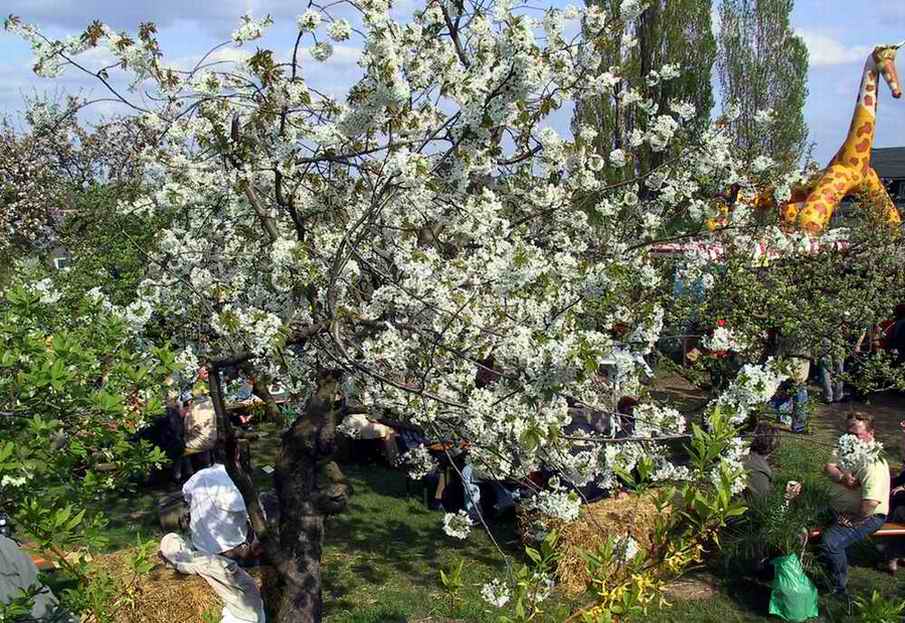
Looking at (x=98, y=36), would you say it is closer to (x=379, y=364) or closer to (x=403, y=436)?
(x=379, y=364)

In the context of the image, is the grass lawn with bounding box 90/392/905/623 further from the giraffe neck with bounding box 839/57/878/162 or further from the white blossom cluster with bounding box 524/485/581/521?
the giraffe neck with bounding box 839/57/878/162

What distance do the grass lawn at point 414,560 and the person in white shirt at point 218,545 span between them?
902mm

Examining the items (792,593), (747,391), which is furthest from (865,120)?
(747,391)

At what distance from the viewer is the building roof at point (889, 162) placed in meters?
28.2

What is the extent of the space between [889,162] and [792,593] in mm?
28436

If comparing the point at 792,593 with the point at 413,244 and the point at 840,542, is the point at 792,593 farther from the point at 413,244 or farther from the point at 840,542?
the point at 413,244

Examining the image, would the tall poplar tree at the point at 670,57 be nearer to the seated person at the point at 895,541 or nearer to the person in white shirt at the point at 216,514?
the seated person at the point at 895,541

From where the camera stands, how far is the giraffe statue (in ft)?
59.8

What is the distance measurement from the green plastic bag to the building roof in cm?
2413

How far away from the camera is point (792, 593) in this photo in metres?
6.70

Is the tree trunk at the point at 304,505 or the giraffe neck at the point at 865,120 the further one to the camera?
the giraffe neck at the point at 865,120

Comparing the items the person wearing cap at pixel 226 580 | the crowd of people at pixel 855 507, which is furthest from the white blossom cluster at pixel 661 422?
the person wearing cap at pixel 226 580

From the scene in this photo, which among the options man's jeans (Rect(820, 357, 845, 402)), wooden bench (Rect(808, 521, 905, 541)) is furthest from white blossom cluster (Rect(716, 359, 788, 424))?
man's jeans (Rect(820, 357, 845, 402))

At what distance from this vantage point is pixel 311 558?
20.7 ft
